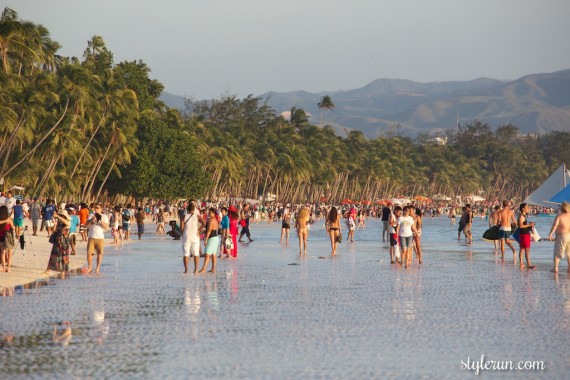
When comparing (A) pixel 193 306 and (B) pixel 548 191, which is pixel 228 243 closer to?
(A) pixel 193 306

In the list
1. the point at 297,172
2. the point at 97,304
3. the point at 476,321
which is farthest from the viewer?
the point at 297,172

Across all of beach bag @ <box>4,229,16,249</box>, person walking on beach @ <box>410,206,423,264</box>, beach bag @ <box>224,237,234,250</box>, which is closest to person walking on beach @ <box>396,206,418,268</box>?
person walking on beach @ <box>410,206,423,264</box>

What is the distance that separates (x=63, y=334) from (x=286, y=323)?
2849mm

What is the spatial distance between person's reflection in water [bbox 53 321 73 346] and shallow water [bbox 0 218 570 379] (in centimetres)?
7

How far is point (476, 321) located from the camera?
12820 mm

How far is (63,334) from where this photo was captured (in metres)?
11.6

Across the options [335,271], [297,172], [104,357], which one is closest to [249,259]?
[335,271]

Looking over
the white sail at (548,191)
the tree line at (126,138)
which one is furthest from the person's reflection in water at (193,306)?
the white sail at (548,191)

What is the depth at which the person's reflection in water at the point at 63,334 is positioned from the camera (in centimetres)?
1102

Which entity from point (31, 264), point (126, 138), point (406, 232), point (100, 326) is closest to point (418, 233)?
point (406, 232)

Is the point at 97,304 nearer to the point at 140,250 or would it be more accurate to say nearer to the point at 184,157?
the point at 140,250

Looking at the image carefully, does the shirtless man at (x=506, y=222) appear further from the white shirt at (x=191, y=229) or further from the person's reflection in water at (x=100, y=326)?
the person's reflection in water at (x=100, y=326)

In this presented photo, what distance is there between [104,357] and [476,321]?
5.20 meters

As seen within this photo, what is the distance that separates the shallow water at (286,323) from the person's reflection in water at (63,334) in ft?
0.23
